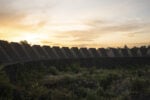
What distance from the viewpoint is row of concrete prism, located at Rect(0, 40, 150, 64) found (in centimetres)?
1495

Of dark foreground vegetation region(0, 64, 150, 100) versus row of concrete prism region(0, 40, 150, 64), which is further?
row of concrete prism region(0, 40, 150, 64)

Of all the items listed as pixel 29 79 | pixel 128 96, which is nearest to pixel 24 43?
pixel 29 79

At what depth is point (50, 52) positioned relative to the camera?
1969 centimetres

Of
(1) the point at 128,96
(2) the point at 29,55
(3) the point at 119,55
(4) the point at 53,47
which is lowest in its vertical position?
(3) the point at 119,55

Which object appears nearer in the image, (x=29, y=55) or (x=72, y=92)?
(x=72, y=92)

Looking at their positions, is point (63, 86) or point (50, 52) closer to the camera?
point (63, 86)

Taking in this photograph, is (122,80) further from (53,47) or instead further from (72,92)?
(53,47)

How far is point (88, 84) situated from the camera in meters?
13.5

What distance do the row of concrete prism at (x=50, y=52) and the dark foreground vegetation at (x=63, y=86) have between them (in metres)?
1.13

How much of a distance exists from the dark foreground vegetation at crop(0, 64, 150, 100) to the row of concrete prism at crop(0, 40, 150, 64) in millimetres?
1131

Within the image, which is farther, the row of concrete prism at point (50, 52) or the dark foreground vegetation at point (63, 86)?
the row of concrete prism at point (50, 52)

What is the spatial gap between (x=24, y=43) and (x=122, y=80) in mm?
5920

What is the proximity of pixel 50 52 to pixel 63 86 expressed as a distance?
6918 millimetres

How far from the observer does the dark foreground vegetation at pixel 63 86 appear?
10.4m
